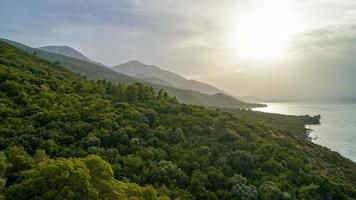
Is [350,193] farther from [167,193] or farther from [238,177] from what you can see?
[167,193]

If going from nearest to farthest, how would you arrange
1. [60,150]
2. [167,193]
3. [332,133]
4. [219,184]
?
[167,193]
[60,150]
[219,184]
[332,133]

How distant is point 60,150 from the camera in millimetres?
45562

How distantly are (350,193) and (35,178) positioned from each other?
1862 inches

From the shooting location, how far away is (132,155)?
48781mm

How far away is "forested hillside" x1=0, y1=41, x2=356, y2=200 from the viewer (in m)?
28.8

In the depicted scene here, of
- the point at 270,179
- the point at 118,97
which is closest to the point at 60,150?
the point at 270,179

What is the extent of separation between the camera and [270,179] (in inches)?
1993

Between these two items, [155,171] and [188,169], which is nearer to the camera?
[155,171]

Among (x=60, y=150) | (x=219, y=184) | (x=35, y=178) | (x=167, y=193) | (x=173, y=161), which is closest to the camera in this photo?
(x=35, y=178)

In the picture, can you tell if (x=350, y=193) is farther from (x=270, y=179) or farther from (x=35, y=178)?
(x=35, y=178)

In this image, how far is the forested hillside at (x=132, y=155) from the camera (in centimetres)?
2877

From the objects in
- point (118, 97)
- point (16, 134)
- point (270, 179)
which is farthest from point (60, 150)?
point (118, 97)

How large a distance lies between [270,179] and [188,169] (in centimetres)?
A: 1167

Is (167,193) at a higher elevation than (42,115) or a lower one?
lower
